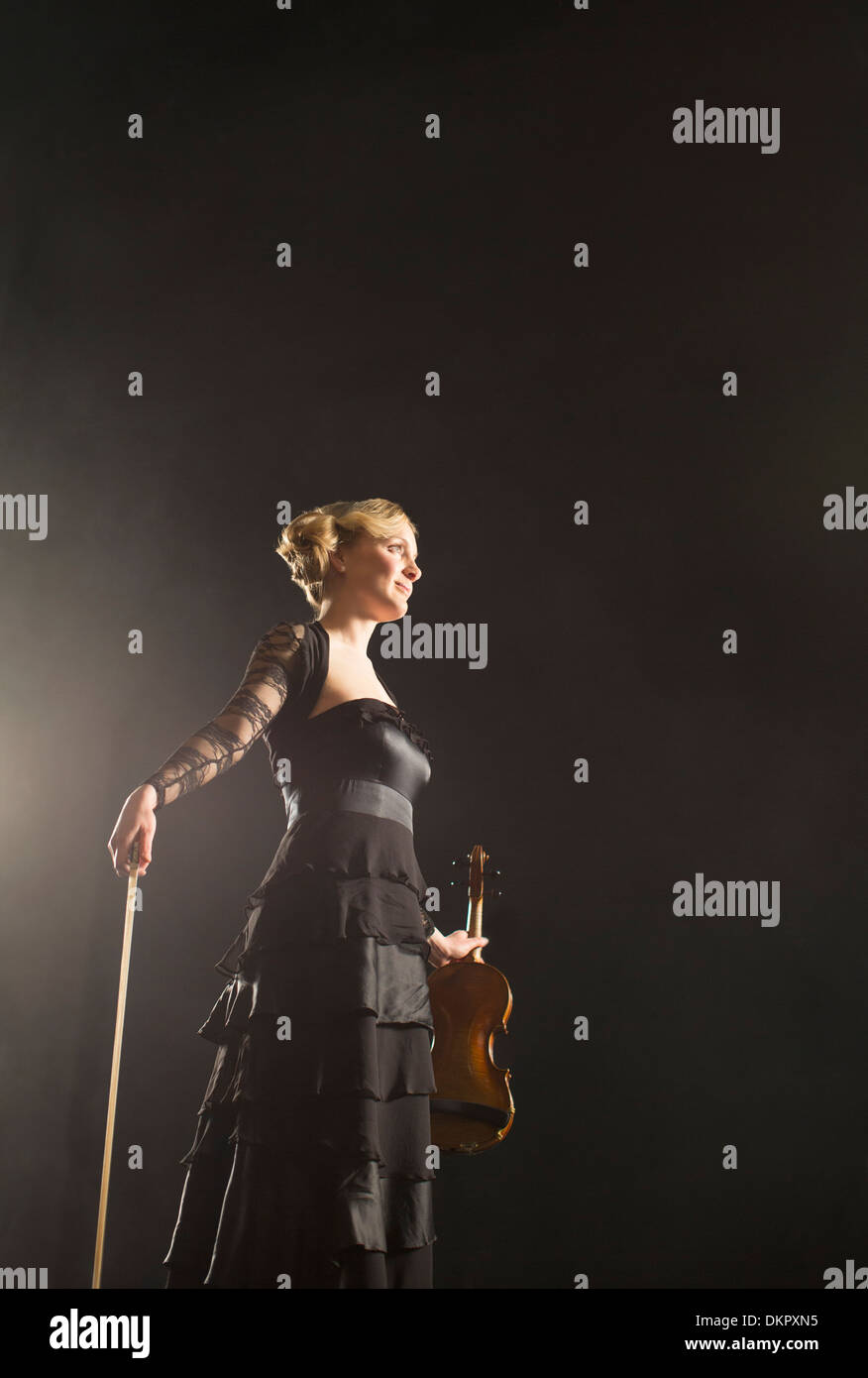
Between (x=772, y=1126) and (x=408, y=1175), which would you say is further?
(x=772, y=1126)

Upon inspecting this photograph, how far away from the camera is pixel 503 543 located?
119 inches

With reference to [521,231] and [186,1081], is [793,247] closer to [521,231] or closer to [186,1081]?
[521,231]

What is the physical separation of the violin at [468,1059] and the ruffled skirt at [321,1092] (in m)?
0.11

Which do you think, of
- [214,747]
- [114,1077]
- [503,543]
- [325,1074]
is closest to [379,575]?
[503,543]

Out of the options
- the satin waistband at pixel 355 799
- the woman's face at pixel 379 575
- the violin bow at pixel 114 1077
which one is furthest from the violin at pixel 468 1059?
the woman's face at pixel 379 575

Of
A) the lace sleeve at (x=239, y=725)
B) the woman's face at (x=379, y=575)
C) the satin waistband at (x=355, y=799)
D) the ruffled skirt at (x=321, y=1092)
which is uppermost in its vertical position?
the woman's face at (x=379, y=575)

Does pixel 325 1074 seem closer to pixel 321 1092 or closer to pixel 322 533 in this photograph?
pixel 321 1092

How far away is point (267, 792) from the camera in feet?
9.48

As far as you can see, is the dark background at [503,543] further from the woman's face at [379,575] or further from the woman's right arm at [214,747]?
the woman's right arm at [214,747]

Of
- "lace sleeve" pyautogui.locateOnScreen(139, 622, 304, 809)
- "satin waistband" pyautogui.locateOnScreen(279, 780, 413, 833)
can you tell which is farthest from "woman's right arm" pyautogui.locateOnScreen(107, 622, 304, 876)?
"satin waistband" pyautogui.locateOnScreen(279, 780, 413, 833)

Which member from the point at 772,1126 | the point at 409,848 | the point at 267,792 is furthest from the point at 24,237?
the point at 772,1126

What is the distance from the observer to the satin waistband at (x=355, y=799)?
2.32 m

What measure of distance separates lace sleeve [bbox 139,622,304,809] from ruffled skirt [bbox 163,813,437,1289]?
9.6 inches

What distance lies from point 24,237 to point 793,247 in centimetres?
224
